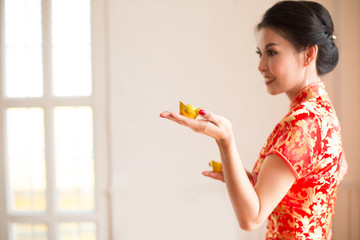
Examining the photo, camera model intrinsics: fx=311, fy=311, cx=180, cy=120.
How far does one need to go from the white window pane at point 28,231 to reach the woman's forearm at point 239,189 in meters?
2.40

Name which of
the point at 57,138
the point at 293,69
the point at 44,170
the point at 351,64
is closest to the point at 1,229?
the point at 44,170

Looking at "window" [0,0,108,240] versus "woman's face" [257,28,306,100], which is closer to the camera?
"woman's face" [257,28,306,100]

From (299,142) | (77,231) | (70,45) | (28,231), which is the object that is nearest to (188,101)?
(70,45)

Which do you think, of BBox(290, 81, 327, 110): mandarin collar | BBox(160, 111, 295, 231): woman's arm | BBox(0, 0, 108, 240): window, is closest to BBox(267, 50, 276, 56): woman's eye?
BBox(290, 81, 327, 110): mandarin collar

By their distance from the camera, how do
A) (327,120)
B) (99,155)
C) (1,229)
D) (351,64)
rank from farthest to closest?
(1,229)
(99,155)
(351,64)
(327,120)

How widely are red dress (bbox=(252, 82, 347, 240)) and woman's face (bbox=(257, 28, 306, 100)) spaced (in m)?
0.04

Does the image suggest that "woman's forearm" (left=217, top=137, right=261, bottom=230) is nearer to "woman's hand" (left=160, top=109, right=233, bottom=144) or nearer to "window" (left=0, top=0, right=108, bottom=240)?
"woman's hand" (left=160, top=109, right=233, bottom=144)

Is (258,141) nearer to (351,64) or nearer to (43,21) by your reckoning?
(351,64)

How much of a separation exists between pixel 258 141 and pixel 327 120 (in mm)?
1553

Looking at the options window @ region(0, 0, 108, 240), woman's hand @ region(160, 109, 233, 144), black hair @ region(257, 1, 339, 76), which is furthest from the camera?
window @ region(0, 0, 108, 240)

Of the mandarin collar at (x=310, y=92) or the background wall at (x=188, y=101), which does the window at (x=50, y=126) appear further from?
the mandarin collar at (x=310, y=92)

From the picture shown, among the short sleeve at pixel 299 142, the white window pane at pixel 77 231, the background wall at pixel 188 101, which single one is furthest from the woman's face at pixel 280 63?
the white window pane at pixel 77 231

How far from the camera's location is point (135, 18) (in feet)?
7.79

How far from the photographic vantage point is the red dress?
0.75 metres
